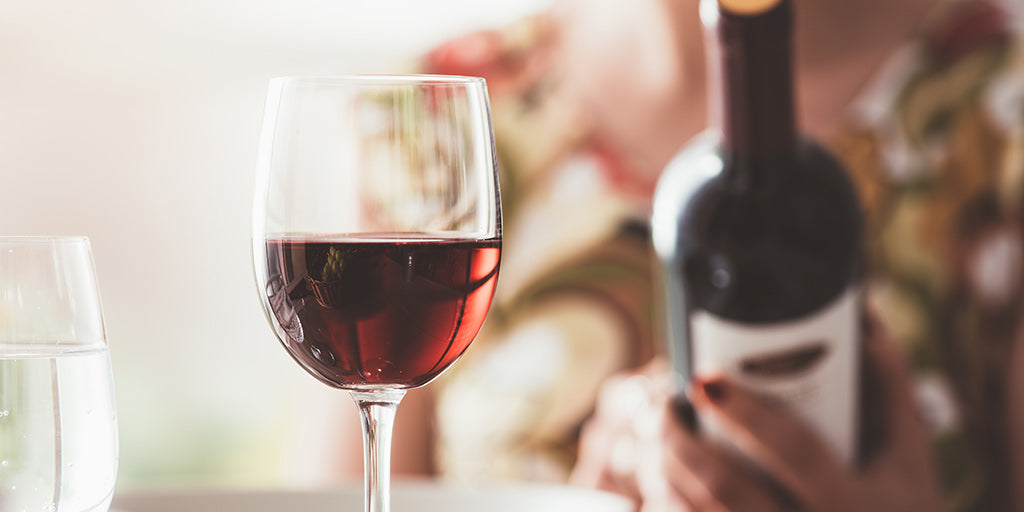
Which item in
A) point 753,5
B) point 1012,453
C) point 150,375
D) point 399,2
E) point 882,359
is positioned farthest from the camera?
point 150,375

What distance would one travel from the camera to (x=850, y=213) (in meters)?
0.72

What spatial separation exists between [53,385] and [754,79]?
472 millimetres

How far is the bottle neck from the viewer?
0.66 m

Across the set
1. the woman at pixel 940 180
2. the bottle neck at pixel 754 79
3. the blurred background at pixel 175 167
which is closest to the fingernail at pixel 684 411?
the bottle neck at pixel 754 79

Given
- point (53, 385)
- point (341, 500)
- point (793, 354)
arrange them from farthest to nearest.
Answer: point (793, 354) → point (341, 500) → point (53, 385)

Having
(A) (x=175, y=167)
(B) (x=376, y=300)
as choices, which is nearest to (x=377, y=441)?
(B) (x=376, y=300)

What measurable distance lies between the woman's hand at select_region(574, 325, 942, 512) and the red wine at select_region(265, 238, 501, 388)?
0.90 ft

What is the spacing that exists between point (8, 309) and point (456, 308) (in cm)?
18

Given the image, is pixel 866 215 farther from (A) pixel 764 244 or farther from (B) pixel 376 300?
(B) pixel 376 300

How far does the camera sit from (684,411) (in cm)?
75

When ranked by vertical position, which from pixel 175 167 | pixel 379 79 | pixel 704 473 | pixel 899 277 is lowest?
pixel 704 473

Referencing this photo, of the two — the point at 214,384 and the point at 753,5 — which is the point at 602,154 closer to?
the point at 753,5

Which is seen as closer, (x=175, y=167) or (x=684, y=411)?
(x=684, y=411)

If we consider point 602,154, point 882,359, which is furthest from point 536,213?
point 882,359
